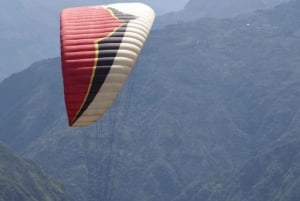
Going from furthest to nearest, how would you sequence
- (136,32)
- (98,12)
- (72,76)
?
(98,12) → (136,32) → (72,76)

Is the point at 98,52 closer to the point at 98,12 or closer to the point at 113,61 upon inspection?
the point at 113,61

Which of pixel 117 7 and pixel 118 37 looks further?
pixel 117 7

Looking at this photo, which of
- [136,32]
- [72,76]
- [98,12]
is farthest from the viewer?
[98,12]

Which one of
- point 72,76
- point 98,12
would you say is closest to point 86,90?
point 72,76

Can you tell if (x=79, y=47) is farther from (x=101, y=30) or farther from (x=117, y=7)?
(x=117, y=7)

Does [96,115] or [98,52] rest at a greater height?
[98,52]

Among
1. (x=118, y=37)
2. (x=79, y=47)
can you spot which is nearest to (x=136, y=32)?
(x=118, y=37)
